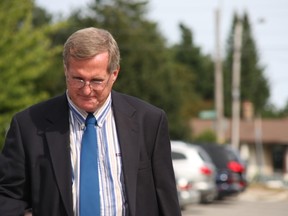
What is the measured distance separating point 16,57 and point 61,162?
1645 centimetres

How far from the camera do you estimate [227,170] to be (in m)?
23.7

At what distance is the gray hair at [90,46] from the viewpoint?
3229 mm

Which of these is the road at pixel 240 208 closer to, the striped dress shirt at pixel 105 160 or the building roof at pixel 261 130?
the striped dress shirt at pixel 105 160

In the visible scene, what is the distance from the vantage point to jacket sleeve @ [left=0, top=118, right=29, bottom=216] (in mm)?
3359

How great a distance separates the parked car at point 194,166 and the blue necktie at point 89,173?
622 inches

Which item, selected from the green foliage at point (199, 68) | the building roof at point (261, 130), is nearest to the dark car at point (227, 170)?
the building roof at point (261, 130)

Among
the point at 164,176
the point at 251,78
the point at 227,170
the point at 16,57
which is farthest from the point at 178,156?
the point at 251,78

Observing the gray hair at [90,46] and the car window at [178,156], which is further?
the car window at [178,156]

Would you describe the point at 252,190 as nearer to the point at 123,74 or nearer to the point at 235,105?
the point at 235,105

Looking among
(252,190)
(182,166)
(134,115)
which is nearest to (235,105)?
(252,190)

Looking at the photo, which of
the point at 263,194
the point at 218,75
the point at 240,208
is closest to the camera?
the point at 240,208

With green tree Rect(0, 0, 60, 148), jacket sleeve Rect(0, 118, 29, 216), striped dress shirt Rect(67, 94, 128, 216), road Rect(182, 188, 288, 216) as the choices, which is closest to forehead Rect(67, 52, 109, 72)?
striped dress shirt Rect(67, 94, 128, 216)

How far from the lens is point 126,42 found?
45719 millimetres

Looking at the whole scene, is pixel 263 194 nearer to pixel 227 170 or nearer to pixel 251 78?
pixel 227 170
